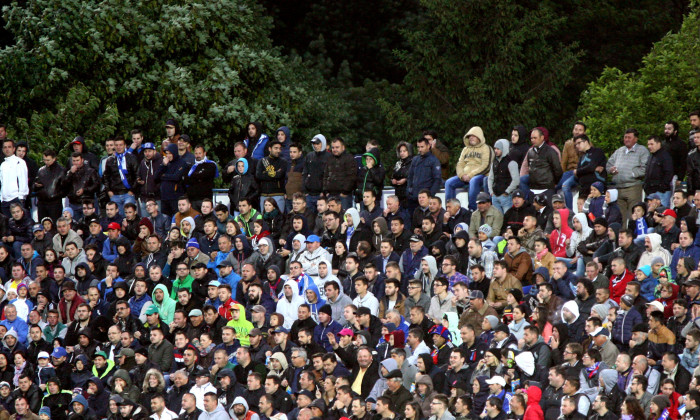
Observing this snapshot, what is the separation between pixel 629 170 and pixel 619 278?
2.68 meters

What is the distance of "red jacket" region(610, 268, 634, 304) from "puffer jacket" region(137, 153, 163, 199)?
7676 millimetres

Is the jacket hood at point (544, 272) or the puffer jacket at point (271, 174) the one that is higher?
the jacket hood at point (544, 272)

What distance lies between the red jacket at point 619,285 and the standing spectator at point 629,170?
2.49 m

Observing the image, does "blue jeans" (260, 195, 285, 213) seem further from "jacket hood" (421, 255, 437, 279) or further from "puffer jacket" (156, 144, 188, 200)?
"jacket hood" (421, 255, 437, 279)

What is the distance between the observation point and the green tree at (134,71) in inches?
990

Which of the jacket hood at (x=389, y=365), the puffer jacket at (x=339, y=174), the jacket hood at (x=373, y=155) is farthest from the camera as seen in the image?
the puffer jacket at (x=339, y=174)

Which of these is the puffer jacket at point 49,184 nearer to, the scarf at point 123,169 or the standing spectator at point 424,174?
the scarf at point 123,169

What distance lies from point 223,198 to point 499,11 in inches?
517

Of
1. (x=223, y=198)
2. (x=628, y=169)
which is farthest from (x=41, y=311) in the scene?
(x=628, y=169)

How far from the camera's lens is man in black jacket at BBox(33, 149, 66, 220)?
2092 centimetres

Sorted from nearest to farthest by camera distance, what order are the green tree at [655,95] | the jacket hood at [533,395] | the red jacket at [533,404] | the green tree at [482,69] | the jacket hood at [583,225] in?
the red jacket at [533,404] < the jacket hood at [533,395] < the jacket hood at [583,225] < the green tree at [655,95] < the green tree at [482,69]

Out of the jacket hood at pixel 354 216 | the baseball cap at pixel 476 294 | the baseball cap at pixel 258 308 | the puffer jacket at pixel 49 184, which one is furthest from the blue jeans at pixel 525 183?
the puffer jacket at pixel 49 184

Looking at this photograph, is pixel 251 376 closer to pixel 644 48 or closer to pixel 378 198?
pixel 378 198

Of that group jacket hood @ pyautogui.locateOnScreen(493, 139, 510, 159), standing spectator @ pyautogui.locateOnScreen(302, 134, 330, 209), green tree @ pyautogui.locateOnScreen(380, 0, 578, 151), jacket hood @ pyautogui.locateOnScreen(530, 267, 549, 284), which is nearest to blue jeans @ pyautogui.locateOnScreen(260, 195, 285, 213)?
standing spectator @ pyautogui.locateOnScreen(302, 134, 330, 209)
